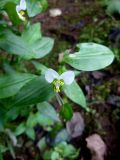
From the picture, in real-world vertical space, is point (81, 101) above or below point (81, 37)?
above

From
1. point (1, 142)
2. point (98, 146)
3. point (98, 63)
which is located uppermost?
point (98, 63)

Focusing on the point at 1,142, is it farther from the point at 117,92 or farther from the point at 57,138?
the point at 117,92

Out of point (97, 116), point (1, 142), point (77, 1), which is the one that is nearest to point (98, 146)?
point (97, 116)

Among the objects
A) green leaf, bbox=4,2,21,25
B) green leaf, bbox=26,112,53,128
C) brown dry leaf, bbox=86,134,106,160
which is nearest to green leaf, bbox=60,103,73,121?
green leaf, bbox=4,2,21,25

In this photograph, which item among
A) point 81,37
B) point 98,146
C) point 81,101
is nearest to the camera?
point 81,101

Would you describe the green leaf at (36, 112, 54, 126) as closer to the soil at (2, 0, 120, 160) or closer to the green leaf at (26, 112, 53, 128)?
the green leaf at (26, 112, 53, 128)

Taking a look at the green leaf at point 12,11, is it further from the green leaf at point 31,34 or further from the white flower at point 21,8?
the green leaf at point 31,34
